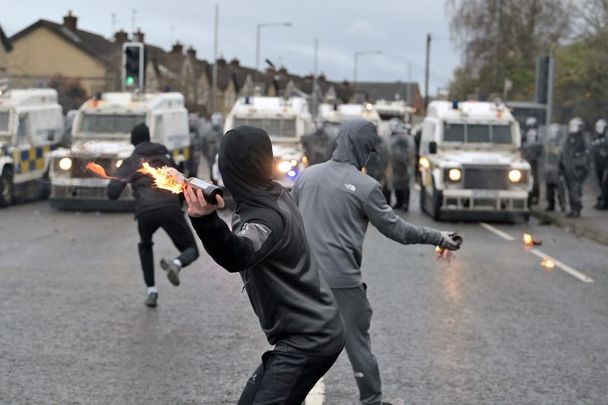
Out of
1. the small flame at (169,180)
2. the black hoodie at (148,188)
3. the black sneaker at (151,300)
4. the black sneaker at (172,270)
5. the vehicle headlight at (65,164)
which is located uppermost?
the small flame at (169,180)

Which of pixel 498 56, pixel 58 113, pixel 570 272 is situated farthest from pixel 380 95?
pixel 570 272

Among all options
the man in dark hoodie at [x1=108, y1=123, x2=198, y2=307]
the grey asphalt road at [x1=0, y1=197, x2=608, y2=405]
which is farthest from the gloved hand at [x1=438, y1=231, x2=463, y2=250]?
the man in dark hoodie at [x1=108, y1=123, x2=198, y2=307]

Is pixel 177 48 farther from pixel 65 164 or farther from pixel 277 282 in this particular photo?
pixel 277 282

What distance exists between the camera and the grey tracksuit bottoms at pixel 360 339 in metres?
6.03

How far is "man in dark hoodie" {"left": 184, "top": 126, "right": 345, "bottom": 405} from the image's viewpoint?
13.4 ft

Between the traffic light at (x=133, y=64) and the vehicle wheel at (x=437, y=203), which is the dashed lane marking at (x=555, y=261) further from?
the traffic light at (x=133, y=64)

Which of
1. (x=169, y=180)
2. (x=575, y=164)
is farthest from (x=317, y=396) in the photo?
(x=575, y=164)

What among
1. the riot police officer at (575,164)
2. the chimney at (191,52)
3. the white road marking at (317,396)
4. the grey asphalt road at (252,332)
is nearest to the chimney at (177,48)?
the chimney at (191,52)

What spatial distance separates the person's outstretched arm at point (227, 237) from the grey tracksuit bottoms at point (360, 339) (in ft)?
6.60

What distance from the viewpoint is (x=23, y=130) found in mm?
23109

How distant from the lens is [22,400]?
6688 mm

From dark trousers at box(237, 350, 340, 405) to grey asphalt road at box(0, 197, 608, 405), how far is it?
231 cm

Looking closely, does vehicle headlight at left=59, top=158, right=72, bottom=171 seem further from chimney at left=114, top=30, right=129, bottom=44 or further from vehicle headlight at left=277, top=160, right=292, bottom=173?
chimney at left=114, top=30, right=129, bottom=44

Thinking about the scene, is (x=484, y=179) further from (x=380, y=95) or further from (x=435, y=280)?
(x=380, y=95)
